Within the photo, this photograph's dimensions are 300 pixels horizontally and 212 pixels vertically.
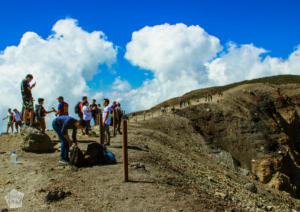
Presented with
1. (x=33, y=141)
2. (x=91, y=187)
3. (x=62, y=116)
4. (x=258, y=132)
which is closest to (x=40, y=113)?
(x=33, y=141)

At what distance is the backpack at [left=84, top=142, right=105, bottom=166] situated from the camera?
888 centimetres

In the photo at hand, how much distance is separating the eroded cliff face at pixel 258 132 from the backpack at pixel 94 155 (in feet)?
56.3

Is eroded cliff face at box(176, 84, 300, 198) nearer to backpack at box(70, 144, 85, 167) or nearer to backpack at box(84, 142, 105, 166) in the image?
backpack at box(84, 142, 105, 166)

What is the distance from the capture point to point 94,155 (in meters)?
9.01

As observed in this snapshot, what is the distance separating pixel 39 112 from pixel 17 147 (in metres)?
1.73

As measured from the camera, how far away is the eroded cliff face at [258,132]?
24922mm

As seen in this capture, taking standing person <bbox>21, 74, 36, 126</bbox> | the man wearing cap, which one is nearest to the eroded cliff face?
the man wearing cap

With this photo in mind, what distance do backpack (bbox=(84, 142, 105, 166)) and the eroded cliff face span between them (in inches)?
676

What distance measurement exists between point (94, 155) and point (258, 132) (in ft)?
75.9

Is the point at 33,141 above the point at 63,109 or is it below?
below

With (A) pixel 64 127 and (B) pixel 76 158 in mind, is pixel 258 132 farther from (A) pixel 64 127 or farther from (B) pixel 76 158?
(A) pixel 64 127

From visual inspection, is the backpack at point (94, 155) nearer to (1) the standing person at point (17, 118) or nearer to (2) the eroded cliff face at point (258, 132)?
(1) the standing person at point (17, 118)

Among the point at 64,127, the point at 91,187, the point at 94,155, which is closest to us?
the point at 91,187

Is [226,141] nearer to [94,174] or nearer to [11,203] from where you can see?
[94,174]
